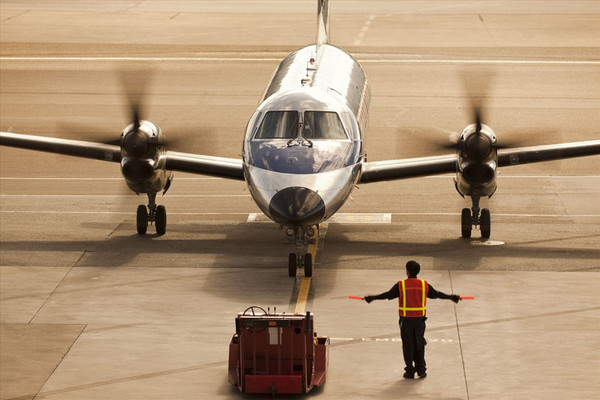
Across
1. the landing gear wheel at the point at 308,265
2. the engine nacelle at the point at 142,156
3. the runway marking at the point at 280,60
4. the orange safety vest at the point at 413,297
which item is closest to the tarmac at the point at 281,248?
the runway marking at the point at 280,60

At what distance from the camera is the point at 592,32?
188 ft

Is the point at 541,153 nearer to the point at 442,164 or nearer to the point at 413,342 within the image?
the point at 442,164

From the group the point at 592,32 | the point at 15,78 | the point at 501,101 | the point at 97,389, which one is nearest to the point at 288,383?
the point at 97,389

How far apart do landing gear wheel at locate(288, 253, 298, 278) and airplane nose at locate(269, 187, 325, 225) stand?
1.18 meters

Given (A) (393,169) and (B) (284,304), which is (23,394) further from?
(A) (393,169)

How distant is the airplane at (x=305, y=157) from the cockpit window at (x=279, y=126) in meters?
0.02

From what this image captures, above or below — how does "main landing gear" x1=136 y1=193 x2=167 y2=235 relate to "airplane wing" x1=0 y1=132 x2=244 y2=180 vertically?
below

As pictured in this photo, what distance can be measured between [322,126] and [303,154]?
4.09 feet

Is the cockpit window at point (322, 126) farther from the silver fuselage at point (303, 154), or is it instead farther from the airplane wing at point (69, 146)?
the airplane wing at point (69, 146)

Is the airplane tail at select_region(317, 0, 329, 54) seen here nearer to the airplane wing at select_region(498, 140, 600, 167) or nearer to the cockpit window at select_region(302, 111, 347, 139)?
the airplane wing at select_region(498, 140, 600, 167)

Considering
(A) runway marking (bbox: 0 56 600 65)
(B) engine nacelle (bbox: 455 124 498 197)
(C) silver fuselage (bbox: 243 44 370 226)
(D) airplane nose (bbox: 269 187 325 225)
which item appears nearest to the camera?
(D) airplane nose (bbox: 269 187 325 225)

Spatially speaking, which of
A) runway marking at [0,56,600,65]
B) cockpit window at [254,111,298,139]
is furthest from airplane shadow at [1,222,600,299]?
runway marking at [0,56,600,65]

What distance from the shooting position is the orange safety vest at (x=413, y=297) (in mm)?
16406

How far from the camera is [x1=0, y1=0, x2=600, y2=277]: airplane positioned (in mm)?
21250
